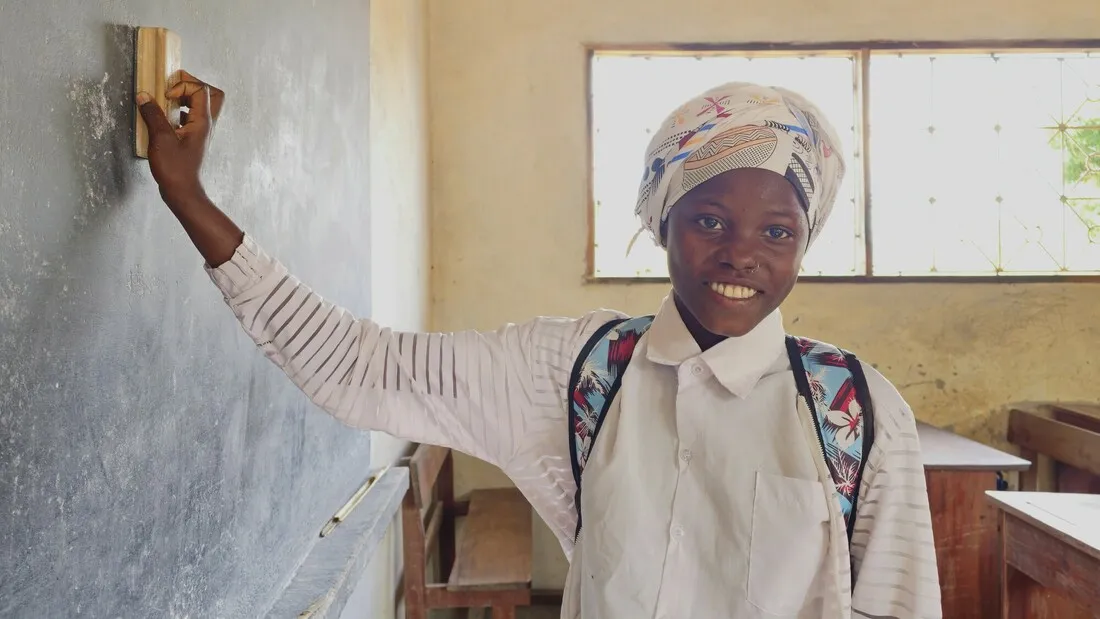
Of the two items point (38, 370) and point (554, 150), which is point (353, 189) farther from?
point (554, 150)

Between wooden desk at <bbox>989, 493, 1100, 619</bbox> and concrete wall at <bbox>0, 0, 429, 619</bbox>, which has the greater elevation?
concrete wall at <bbox>0, 0, 429, 619</bbox>

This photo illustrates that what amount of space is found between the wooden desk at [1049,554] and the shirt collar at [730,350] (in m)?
1.24

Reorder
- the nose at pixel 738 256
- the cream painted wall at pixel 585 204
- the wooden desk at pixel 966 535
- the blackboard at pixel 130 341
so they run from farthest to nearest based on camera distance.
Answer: the cream painted wall at pixel 585 204 < the wooden desk at pixel 966 535 < the nose at pixel 738 256 < the blackboard at pixel 130 341

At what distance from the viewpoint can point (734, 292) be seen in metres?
0.82

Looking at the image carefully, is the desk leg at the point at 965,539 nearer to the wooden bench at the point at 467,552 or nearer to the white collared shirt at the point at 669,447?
the wooden bench at the point at 467,552

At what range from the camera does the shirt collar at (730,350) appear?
828 mm

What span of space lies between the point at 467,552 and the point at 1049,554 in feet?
5.34

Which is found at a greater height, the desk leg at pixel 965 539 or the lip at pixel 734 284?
the lip at pixel 734 284

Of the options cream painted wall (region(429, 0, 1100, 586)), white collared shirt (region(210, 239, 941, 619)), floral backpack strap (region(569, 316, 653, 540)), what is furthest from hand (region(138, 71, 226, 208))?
cream painted wall (region(429, 0, 1100, 586))

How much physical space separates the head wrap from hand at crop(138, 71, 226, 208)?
0.48 meters

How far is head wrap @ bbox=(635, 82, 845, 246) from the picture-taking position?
32.4 inches

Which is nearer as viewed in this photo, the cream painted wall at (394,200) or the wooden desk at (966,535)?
the cream painted wall at (394,200)

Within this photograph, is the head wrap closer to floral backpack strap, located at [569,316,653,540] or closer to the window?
floral backpack strap, located at [569,316,653,540]

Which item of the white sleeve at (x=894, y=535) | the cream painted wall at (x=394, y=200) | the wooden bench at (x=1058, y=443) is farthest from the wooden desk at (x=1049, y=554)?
the cream painted wall at (x=394, y=200)
